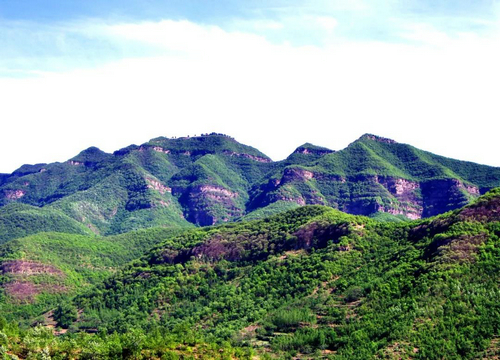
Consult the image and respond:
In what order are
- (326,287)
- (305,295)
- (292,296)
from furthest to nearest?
(292,296) < (326,287) < (305,295)

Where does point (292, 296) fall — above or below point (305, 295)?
below

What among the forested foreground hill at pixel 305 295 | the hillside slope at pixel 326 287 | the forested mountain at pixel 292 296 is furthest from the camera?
the hillside slope at pixel 326 287

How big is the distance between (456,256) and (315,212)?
211 ft

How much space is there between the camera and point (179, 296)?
155 metres

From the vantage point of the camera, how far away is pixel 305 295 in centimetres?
13200

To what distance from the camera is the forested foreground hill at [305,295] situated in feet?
312

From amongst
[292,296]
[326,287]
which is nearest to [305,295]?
[292,296]

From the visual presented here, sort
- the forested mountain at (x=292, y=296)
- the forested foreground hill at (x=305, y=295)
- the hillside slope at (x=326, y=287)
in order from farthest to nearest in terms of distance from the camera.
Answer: the hillside slope at (x=326, y=287)
the forested foreground hill at (x=305, y=295)
the forested mountain at (x=292, y=296)

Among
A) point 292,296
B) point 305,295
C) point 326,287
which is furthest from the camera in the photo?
point 292,296

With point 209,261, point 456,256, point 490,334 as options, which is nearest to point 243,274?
point 209,261

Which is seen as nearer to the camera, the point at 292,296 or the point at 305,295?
the point at 305,295

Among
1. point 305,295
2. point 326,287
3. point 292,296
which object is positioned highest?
point 326,287

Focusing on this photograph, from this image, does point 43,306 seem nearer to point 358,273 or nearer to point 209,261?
point 209,261

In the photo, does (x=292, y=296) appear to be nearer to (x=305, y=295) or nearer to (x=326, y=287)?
(x=305, y=295)
